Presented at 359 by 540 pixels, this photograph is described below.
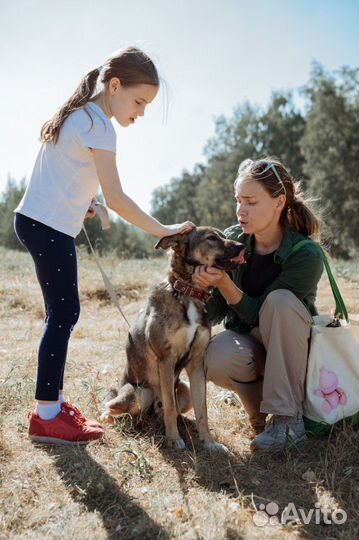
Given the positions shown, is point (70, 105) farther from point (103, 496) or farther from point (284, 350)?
point (103, 496)

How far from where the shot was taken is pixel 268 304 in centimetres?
355

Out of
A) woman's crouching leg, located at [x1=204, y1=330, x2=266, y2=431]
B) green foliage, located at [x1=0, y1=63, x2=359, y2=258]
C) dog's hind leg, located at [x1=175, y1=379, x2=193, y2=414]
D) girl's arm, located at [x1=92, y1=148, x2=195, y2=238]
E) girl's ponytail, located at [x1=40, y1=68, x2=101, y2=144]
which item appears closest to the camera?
girl's arm, located at [x1=92, y1=148, x2=195, y2=238]

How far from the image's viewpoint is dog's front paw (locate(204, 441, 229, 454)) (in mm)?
3550

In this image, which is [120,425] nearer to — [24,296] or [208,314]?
[208,314]

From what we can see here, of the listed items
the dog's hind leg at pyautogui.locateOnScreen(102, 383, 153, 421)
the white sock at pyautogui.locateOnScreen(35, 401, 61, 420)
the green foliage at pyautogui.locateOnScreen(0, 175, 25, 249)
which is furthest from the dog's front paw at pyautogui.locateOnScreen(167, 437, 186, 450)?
the green foliage at pyautogui.locateOnScreen(0, 175, 25, 249)

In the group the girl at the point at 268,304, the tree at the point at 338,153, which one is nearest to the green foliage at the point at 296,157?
the tree at the point at 338,153

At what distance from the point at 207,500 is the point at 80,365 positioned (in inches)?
117

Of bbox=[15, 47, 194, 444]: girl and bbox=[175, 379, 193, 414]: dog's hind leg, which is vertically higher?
bbox=[15, 47, 194, 444]: girl

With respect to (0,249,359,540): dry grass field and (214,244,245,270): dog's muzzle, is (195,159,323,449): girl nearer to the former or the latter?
(214,244,245,270): dog's muzzle

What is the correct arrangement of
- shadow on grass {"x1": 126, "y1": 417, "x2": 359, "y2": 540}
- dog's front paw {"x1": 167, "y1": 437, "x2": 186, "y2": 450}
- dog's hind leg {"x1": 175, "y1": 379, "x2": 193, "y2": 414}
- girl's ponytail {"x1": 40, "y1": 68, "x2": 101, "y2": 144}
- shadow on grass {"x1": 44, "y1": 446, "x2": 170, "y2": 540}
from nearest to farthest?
shadow on grass {"x1": 44, "y1": 446, "x2": 170, "y2": 540} → shadow on grass {"x1": 126, "y1": 417, "x2": 359, "y2": 540} → girl's ponytail {"x1": 40, "y1": 68, "x2": 101, "y2": 144} → dog's front paw {"x1": 167, "y1": 437, "x2": 186, "y2": 450} → dog's hind leg {"x1": 175, "y1": 379, "x2": 193, "y2": 414}

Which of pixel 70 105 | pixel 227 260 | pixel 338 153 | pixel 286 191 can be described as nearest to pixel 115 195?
pixel 70 105

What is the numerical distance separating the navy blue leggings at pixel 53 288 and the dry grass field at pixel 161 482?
1.60 feet

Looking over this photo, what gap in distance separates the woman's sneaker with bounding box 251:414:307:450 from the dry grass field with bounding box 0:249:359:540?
0.08 meters

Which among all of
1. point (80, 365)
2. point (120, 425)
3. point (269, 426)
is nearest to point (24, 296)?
point (80, 365)
